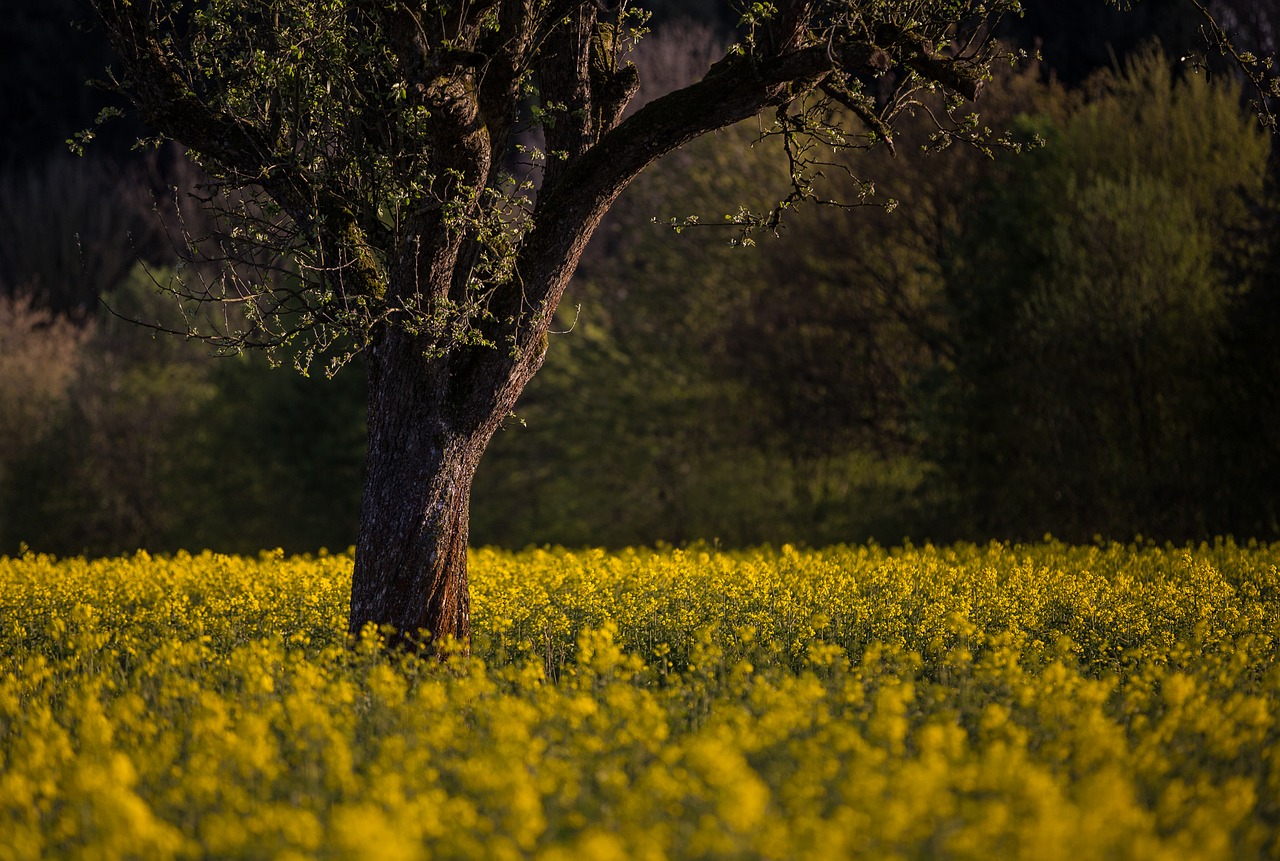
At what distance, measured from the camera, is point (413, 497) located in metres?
9.05

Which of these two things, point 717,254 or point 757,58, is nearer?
point 757,58

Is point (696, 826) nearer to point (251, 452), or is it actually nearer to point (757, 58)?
point (757, 58)

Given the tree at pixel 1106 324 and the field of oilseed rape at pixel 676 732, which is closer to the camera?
the field of oilseed rape at pixel 676 732

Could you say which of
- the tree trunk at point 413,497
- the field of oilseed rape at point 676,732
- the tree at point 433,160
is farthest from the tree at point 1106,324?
the tree trunk at point 413,497

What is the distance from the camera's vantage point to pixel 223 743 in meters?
5.69

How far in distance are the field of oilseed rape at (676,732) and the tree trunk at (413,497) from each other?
45cm

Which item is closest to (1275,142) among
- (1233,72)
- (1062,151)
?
(1233,72)

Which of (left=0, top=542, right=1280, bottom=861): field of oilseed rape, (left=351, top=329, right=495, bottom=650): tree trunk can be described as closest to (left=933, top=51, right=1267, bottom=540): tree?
(left=0, top=542, right=1280, bottom=861): field of oilseed rape

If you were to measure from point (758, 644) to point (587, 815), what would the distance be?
4.39 meters

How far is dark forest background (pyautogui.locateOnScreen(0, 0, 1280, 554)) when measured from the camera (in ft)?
58.5

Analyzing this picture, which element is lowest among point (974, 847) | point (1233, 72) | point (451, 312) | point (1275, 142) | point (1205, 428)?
point (974, 847)

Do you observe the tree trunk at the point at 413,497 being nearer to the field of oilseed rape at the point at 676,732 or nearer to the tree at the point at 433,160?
the tree at the point at 433,160

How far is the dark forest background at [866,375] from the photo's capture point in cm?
1784

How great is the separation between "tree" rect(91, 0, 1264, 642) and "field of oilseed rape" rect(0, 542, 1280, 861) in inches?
54.0
